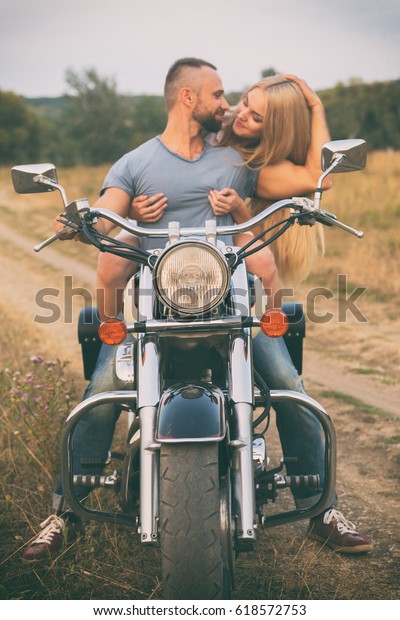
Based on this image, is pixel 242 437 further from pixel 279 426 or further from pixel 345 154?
pixel 345 154

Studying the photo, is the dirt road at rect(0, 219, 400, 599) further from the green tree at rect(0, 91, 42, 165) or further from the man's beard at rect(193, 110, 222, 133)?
the green tree at rect(0, 91, 42, 165)

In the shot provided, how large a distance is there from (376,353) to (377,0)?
295 cm

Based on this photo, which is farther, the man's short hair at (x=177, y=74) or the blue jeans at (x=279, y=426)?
the man's short hair at (x=177, y=74)

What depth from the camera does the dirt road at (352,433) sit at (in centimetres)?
321

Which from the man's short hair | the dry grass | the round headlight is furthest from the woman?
the dry grass

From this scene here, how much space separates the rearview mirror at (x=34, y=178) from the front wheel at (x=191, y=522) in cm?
106

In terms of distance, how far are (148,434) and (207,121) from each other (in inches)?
64.9

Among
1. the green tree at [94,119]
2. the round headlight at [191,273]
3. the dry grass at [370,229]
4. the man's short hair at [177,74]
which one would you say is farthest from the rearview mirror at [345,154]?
the green tree at [94,119]

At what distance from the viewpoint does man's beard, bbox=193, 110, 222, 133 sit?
12.0 ft

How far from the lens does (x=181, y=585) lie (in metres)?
2.45

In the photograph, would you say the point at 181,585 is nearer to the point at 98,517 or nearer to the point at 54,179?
the point at 98,517
